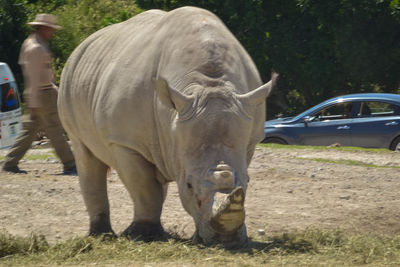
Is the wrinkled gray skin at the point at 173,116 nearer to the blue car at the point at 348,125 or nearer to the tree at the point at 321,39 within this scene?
the blue car at the point at 348,125

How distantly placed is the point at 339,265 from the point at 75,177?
244 inches

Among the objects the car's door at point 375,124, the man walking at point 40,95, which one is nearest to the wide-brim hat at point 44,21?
the man walking at point 40,95

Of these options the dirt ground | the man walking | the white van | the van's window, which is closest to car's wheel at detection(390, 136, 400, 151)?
the dirt ground

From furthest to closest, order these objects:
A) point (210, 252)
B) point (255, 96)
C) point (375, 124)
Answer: point (375, 124)
point (255, 96)
point (210, 252)

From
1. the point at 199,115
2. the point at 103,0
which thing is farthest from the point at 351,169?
the point at 103,0

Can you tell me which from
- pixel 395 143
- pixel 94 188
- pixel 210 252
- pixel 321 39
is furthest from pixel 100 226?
pixel 321 39

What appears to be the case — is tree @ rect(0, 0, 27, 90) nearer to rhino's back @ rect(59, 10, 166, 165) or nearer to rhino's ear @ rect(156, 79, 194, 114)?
rhino's back @ rect(59, 10, 166, 165)

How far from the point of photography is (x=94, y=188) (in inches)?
332

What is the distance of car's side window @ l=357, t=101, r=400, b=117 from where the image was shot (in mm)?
16875

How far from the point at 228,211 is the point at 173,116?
999 millimetres

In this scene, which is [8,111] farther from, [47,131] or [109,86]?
[109,86]

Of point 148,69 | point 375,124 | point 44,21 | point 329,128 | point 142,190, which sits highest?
point 44,21

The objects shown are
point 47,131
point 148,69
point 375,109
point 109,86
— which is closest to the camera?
point 148,69

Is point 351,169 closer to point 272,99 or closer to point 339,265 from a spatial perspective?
point 339,265
